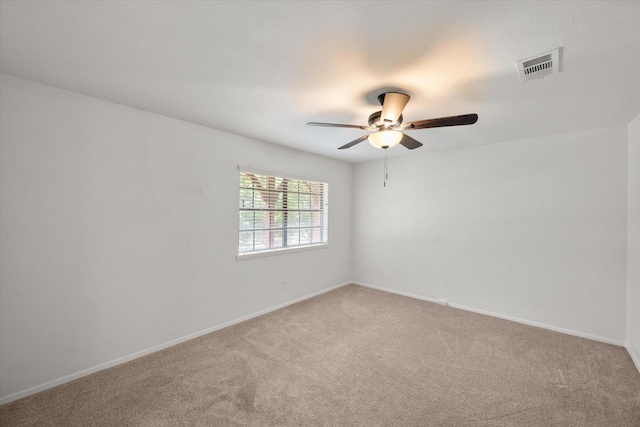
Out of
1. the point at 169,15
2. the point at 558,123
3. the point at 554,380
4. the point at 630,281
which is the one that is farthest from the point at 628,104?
the point at 169,15

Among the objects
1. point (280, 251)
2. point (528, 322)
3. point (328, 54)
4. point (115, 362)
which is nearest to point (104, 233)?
point (115, 362)

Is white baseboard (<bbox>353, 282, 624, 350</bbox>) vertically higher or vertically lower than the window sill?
lower

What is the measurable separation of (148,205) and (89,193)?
1.50ft

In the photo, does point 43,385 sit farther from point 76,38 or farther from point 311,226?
point 311,226

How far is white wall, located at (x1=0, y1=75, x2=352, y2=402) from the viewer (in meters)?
2.00

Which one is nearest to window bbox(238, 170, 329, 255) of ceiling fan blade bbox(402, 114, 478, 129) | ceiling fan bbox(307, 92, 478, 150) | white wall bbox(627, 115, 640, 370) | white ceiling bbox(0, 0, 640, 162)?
white ceiling bbox(0, 0, 640, 162)

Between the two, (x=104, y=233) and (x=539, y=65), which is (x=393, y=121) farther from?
(x=104, y=233)

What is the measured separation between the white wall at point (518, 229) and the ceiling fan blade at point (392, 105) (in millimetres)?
1528

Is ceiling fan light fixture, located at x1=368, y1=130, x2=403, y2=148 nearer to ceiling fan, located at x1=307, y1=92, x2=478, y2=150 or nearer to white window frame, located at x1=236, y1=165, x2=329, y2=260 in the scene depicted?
ceiling fan, located at x1=307, y1=92, x2=478, y2=150

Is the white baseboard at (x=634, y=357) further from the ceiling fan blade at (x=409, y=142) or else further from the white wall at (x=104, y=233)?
the white wall at (x=104, y=233)

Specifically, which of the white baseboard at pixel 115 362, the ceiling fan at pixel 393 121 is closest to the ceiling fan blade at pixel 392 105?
the ceiling fan at pixel 393 121

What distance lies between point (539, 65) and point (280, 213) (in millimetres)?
3216

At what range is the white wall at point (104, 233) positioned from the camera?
2002mm

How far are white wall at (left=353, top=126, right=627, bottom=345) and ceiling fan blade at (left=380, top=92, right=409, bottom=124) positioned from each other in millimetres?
1528
